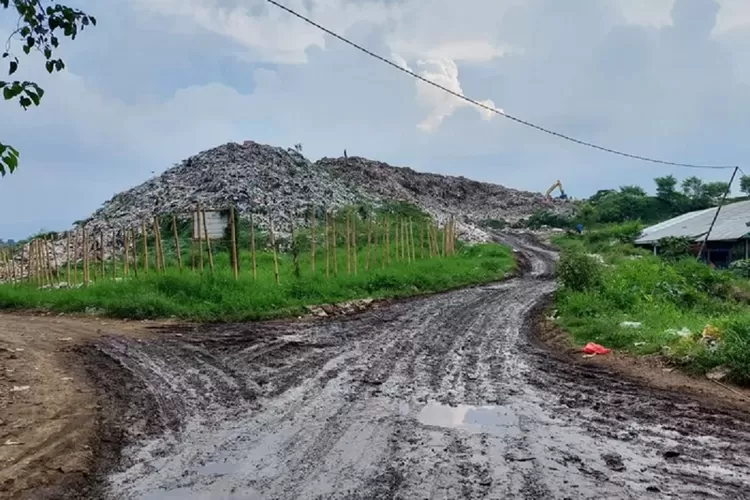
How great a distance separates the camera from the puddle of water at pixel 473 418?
19.2ft

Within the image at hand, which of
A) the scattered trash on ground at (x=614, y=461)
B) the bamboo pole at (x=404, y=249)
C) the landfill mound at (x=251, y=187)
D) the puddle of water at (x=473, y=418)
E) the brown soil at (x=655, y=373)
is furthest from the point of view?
the landfill mound at (x=251, y=187)

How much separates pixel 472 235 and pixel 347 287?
20561 mm

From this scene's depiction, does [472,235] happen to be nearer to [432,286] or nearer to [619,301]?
[432,286]

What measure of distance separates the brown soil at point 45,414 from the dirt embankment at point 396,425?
23cm

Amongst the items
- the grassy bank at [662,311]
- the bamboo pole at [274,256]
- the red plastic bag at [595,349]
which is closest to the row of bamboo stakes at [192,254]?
the bamboo pole at [274,256]

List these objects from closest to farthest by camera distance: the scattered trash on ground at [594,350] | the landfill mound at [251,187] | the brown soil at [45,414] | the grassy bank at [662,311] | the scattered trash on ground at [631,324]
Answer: the brown soil at [45,414] < the grassy bank at [662,311] < the scattered trash on ground at [594,350] < the scattered trash on ground at [631,324] < the landfill mound at [251,187]

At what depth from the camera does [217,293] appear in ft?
47.2

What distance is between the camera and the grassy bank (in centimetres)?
828

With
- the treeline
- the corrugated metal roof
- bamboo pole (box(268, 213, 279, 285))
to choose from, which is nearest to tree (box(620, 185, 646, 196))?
the treeline

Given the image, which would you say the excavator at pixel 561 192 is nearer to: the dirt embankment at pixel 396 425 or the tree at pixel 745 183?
the tree at pixel 745 183

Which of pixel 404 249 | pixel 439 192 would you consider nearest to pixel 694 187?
pixel 439 192

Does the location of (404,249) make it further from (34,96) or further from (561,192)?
(561,192)

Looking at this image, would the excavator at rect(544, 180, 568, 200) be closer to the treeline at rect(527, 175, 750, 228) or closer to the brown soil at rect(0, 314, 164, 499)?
the treeline at rect(527, 175, 750, 228)

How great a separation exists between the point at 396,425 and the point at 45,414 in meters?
3.55
